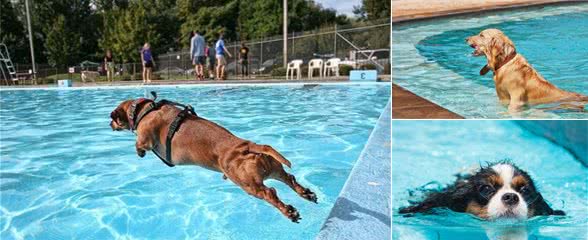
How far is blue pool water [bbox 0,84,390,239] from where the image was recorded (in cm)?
399

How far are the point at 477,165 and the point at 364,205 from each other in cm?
103

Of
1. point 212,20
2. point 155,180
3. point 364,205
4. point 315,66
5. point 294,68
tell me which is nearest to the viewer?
point 364,205

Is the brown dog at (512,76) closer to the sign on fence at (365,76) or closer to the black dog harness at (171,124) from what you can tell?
the black dog harness at (171,124)

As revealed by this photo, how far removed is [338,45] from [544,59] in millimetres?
15834


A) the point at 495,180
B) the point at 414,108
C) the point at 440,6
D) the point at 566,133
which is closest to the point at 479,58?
the point at 440,6

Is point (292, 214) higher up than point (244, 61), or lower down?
lower down

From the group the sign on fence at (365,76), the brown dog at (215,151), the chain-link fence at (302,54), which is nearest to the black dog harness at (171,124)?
the brown dog at (215,151)

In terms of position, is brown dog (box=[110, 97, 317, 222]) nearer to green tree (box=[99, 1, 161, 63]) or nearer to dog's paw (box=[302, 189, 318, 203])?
dog's paw (box=[302, 189, 318, 203])

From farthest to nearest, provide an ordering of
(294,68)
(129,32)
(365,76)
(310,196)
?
(129,32) → (294,68) → (365,76) → (310,196)

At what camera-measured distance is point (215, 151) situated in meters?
4.11

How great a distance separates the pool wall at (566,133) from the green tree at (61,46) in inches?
1160

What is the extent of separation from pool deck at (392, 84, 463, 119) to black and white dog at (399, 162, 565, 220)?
445mm

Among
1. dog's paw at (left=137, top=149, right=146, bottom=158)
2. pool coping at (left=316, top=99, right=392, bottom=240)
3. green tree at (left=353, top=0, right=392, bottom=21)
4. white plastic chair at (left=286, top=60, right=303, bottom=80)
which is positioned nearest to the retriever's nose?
pool coping at (left=316, top=99, right=392, bottom=240)

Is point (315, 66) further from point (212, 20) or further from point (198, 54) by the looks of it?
point (212, 20)
